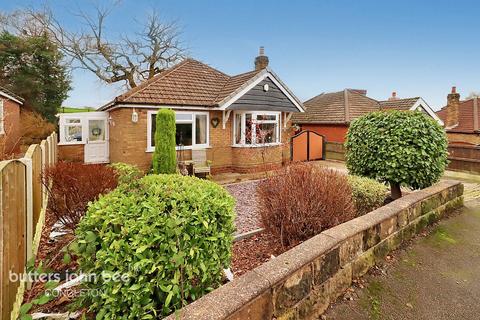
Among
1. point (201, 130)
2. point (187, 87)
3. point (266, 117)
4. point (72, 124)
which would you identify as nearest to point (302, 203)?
point (201, 130)

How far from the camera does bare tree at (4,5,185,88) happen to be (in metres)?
22.1

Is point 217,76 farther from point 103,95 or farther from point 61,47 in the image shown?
point 61,47

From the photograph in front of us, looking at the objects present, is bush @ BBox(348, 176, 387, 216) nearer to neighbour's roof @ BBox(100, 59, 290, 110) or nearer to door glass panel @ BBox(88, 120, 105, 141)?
neighbour's roof @ BBox(100, 59, 290, 110)

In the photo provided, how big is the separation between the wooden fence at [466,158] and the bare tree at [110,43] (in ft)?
72.3

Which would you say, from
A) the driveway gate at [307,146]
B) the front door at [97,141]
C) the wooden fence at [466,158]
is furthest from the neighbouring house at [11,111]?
the wooden fence at [466,158]

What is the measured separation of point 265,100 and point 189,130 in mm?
3860

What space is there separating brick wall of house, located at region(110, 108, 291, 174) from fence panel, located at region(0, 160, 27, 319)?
27.3 ft

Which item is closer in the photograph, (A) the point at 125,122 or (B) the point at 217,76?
(A) the point at 125,122

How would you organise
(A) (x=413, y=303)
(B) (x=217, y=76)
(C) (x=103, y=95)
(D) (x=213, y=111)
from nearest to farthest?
(A) (x=413, y=303) < (D) (x=213, y=111) < (B) (x=217, y=76) < (C) (x=103, y=95)

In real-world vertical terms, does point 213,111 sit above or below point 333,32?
below

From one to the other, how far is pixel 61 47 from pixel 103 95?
461cm

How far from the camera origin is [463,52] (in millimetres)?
16922

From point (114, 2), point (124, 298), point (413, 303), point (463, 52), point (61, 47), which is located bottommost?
point (413, 303)

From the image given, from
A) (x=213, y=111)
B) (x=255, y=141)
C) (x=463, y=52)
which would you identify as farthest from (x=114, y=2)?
(x=463, y=52)
